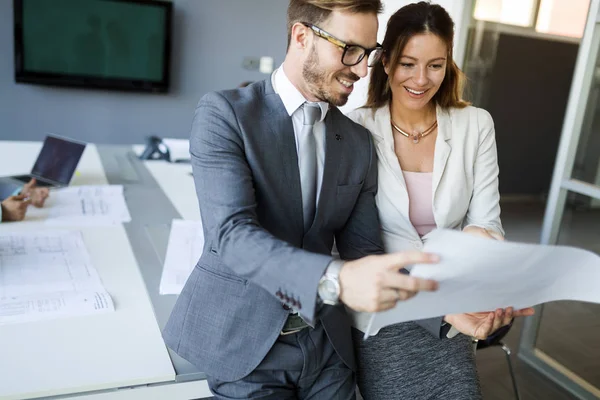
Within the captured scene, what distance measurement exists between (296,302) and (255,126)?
434 millimetres

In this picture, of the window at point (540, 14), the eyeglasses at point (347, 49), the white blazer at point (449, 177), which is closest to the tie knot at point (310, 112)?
the eyeglasses at point (347, 49)

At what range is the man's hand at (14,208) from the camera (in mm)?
2076

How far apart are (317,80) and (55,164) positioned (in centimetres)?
185

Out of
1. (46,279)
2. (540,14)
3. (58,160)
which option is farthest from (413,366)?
(540,14)

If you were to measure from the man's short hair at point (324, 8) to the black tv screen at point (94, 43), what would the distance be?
412 cm

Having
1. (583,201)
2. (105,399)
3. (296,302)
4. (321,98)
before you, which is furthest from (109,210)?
(583,201)

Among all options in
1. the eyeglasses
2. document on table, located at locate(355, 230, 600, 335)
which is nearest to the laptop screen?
the eyeglasses

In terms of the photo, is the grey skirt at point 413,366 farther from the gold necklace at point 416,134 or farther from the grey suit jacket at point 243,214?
the gold necklace at point 416,134

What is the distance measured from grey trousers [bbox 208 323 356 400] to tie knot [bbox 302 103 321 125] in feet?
1.57

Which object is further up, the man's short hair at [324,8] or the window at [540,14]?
the window at [540,14]

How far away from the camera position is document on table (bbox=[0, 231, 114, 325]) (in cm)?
146

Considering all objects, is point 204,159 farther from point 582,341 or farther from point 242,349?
point 582,341

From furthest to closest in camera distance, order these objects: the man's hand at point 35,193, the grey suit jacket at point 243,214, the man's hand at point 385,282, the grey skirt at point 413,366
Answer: the man's hand at point 35,193 < the grey skirt at point 413,366 < the grey suit jacket at point 243,214 < the man's hand at point 385,282

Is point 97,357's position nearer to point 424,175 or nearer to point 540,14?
point 424,175
